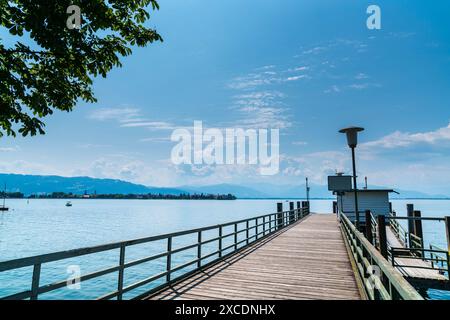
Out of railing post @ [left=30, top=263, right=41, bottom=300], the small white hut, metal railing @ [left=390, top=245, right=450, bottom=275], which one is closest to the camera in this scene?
railing post @ [left=30, top=263, right=41, bottom=300]

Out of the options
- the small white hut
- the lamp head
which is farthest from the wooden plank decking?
the small white hut

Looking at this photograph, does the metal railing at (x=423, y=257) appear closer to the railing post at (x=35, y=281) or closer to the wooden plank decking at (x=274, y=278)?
the wooden plank decking at (x=274, y=278)

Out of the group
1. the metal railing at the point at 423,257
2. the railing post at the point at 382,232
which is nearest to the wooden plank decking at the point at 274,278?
the railing post at the point at 382,232

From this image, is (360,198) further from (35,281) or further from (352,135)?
(35,281)

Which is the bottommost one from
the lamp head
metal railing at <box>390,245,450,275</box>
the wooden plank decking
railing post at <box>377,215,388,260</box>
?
metal railing at <box>390,245,450,275</box>

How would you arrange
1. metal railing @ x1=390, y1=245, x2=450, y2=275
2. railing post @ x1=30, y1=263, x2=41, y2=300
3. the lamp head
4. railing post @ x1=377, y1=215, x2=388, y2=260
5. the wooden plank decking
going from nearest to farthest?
railing post @ x1=30, y1=263, x2=41, y2=300 → the wooden plank decking → railing post @ x1=377, y1=215, x2=388, y2=260 → metal railing @ x1=390, y1=245, x2=450, y2=275 → the lamp head

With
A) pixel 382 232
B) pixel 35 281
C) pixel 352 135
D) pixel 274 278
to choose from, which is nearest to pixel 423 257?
pixel 382 232

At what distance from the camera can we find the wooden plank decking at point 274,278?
5.91m

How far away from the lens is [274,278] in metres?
7.21

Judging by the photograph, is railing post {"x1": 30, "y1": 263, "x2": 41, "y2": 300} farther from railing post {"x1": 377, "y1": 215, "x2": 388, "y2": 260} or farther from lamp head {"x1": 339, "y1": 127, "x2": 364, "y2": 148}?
lamp head {"x1": 339, "y1": 127, "x2": 364, "y2": 148}

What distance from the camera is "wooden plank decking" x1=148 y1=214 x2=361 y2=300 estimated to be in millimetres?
5907

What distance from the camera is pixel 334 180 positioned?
2531 centimetres
